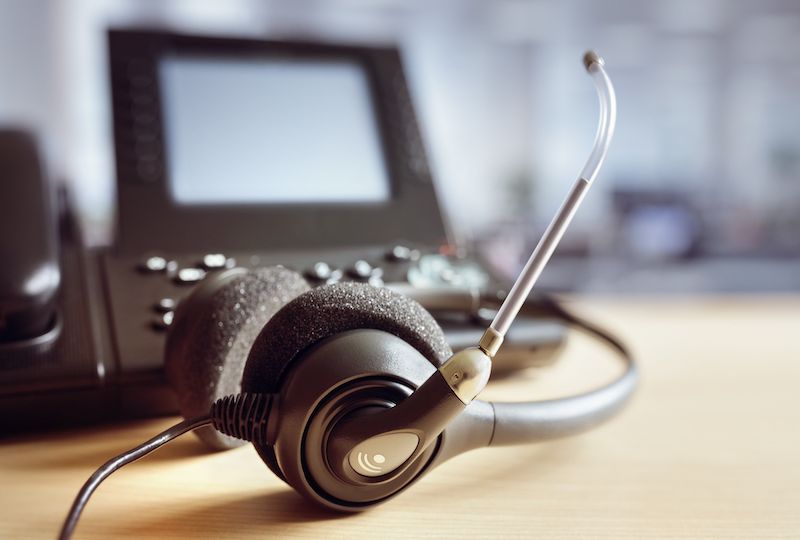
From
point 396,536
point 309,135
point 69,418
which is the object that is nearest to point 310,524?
point 396,536

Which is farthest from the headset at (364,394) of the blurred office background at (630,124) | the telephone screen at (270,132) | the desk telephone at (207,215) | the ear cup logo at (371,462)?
the blurred office background at (630,124)

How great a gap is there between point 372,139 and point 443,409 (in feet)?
1.03

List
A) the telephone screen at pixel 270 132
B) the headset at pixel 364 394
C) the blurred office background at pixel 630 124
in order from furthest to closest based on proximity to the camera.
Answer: the blurred office background at pixel 630 124 < the telephone screen at pixel 270 132 < the headset at pixel 364 394

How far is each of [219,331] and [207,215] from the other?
173 millimetres

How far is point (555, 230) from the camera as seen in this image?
0.22m

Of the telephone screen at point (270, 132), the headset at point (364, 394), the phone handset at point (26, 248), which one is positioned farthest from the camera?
the telephone screen at point (270, 132)

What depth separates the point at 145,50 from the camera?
45 cm

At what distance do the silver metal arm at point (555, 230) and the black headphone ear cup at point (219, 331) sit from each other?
0.33ft

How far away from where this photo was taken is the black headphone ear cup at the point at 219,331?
263mm

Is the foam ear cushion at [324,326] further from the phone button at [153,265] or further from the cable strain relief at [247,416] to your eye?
the phone button at [153,265]

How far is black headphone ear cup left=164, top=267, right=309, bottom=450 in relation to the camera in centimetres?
26

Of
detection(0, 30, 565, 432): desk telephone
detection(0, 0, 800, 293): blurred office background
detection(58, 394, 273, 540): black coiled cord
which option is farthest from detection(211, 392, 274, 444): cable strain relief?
detection(0, 0, 800, 293): blurred office background

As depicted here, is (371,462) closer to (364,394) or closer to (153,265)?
(364,394)

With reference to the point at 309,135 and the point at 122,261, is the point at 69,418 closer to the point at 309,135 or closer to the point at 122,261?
the point at 122,261
